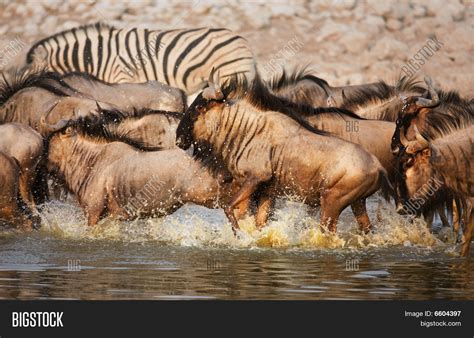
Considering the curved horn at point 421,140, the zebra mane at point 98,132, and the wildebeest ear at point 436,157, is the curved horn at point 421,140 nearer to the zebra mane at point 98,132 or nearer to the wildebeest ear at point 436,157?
the wildebeest ear at point 436,157

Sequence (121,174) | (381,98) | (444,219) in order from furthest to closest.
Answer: (381,98) → (444,219) → (121,174)

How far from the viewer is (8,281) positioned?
11.8 meters

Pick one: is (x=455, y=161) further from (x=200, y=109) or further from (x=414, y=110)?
(x=200, y=109)

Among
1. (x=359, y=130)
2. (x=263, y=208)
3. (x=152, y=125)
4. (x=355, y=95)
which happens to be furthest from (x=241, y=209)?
(x=355, y=95)

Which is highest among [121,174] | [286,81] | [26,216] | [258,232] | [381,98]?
[286,81]

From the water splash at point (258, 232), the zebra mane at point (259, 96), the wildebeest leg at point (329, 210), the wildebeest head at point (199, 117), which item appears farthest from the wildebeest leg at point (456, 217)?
the wildebeest head at point (199, 117)

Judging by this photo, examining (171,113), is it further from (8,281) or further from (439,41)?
(439,41)

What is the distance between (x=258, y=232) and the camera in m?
14.4

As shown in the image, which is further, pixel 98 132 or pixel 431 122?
pixel 98 132

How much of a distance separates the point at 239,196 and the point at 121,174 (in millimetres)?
1563

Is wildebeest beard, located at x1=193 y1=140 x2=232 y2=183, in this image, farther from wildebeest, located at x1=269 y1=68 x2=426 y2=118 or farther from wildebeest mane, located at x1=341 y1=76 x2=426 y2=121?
wildebeest mane, located at x1=341 y1=76 x2=426 y2=121

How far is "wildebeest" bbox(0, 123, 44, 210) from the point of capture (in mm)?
15930

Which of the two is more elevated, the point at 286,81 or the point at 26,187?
the point at 286,81

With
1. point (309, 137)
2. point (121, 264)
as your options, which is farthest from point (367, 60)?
point (121, 264)
